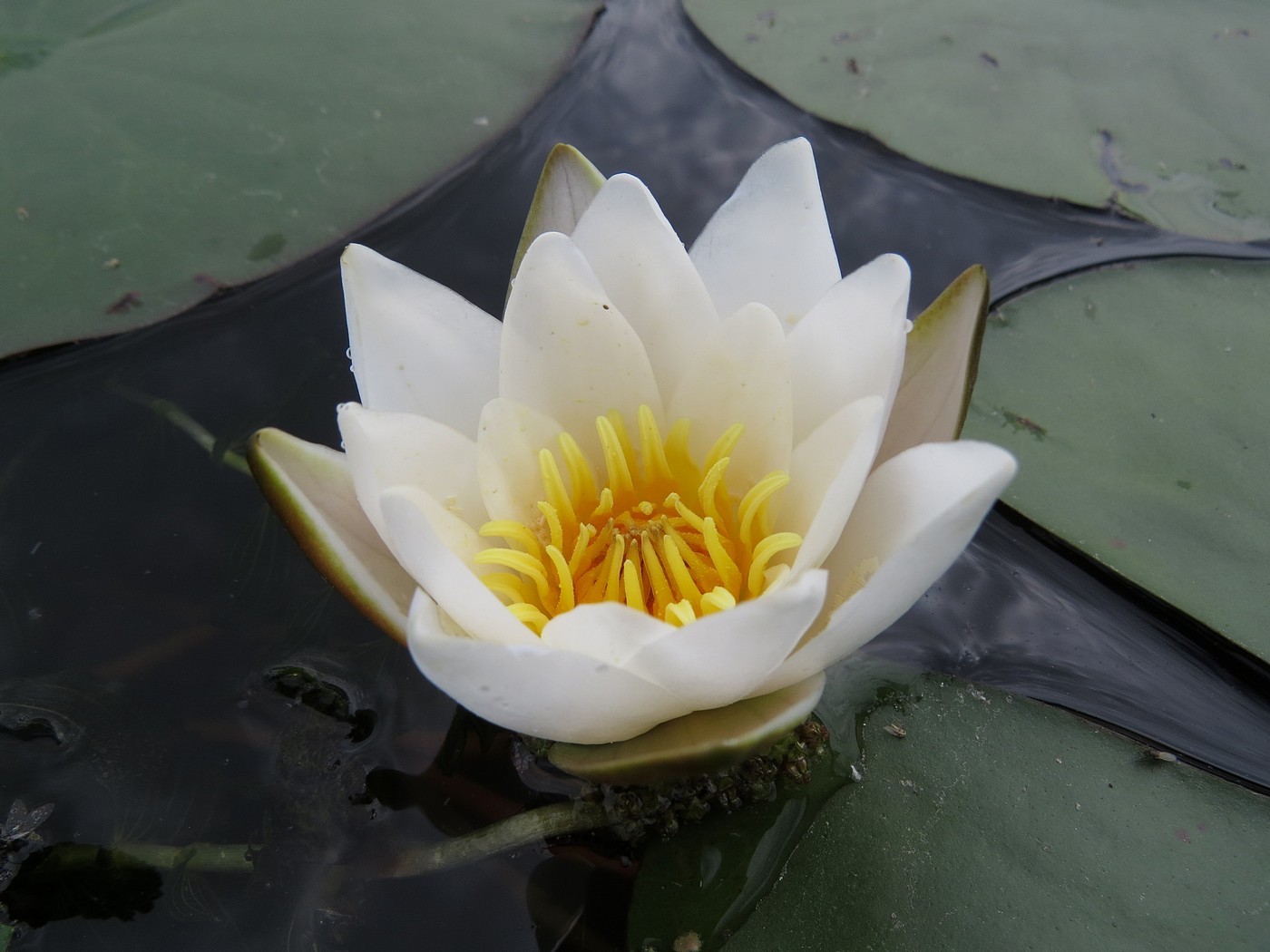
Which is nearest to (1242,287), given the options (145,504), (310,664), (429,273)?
(429,273)

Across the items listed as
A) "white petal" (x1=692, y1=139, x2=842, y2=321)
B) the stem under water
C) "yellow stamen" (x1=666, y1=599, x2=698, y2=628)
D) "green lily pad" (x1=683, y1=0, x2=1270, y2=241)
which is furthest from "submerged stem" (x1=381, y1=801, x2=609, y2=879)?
"green lily pad" (x1=683, y1=0, x2=1270, y2=241)

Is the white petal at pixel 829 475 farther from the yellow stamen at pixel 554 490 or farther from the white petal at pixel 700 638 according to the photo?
the yellow stamen at pixel 554 490

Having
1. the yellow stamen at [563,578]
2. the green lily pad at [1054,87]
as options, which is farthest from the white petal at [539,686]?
the green lily pad at [1054,87]

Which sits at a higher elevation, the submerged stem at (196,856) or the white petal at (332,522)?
the white petal at (332,522)

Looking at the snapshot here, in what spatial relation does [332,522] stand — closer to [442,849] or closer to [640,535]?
[640,535]

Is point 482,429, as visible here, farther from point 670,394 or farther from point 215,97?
point 215,97

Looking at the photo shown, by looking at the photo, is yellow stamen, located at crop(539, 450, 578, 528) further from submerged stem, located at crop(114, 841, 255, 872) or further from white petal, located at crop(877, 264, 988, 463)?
submerged stem, located at crop(114, 841, 255, 872)

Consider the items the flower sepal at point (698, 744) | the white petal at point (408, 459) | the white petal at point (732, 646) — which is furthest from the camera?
the white petal at point (408, 459)
